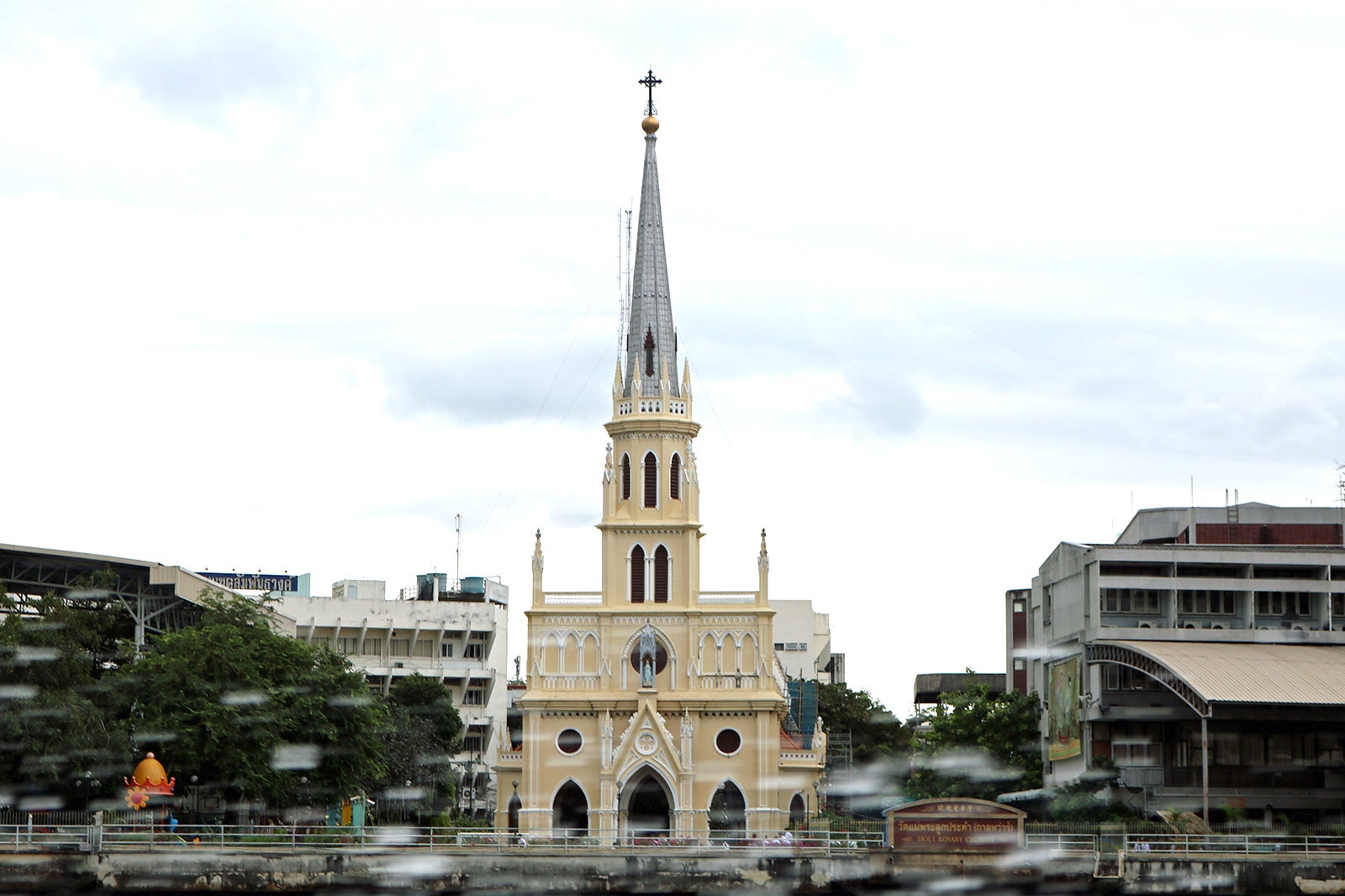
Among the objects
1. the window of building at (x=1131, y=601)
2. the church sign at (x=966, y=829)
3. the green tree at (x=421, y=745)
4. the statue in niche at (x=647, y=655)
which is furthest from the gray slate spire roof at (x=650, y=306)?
the church sign at (x=966, y=829)

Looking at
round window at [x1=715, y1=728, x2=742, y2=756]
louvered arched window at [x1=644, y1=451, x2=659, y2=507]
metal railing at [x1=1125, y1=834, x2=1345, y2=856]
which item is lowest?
metal railing at [x1=1125, y1=834, x2=1345, y2=856]

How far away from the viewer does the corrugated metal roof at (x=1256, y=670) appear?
263 feet

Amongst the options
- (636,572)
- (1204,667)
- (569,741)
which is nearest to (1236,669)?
(1204,667)

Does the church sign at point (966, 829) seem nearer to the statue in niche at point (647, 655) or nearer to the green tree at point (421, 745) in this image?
the green tree at point (421, 745)

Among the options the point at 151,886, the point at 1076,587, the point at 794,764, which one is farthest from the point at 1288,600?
the point at 151,886

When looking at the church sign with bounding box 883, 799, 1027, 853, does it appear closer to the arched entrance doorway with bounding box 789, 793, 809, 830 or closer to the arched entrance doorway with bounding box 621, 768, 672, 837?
the arched entrance doorway with bounding box 789, 793, 809, 830

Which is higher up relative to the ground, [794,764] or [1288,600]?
[1288,600]

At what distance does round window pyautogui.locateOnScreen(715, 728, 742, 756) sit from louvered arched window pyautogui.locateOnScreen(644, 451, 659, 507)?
13147mm

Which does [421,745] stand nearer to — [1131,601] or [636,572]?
[636,572]

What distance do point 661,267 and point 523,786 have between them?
30.1 meters

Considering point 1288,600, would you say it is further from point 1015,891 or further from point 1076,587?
point 1015,891

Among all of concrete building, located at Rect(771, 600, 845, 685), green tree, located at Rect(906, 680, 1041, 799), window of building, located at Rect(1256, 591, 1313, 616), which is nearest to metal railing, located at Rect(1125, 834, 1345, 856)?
window of building, located at Rect(1256, 591, 1313, 616)

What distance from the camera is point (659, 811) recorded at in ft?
333

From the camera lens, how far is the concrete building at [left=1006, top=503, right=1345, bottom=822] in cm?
8325
